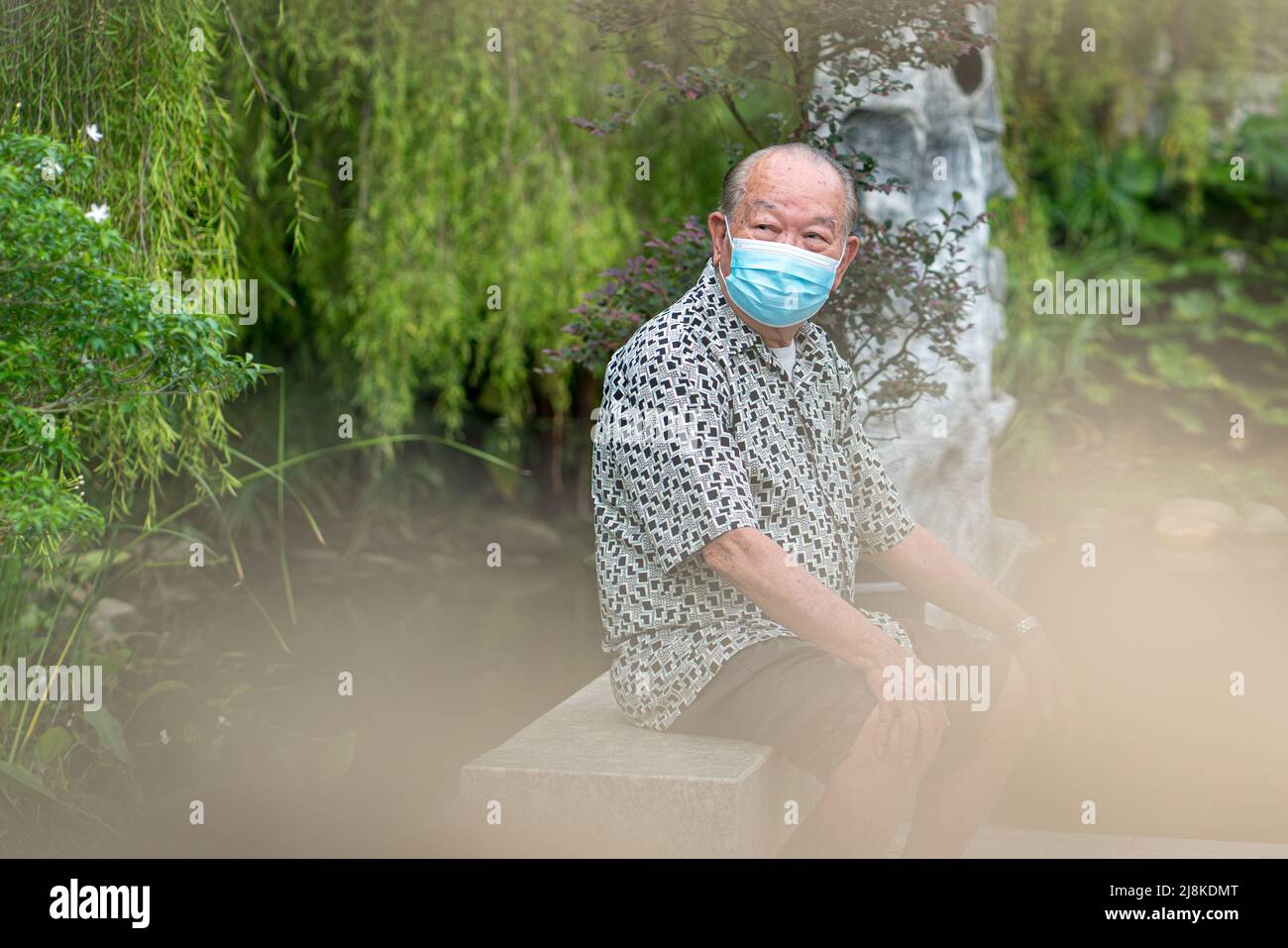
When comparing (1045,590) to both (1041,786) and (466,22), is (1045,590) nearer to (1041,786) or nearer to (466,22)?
(1041,786)

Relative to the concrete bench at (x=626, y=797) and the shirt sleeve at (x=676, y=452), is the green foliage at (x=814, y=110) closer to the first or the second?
the shirt sleeve at (x=676, y=452)

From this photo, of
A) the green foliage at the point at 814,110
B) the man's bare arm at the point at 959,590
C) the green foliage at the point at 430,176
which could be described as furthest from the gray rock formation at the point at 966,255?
the man's bare arm at the point at 959,590

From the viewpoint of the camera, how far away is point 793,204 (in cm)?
259

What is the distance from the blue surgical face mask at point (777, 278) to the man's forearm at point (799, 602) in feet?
1.43

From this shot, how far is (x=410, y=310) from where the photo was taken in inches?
232

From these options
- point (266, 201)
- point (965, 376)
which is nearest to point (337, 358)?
point (266, 201)

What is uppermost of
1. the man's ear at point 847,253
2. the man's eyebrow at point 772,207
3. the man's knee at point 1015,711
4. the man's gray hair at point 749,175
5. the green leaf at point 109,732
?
the man's gray hair at point 749,175

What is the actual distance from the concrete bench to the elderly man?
95mm

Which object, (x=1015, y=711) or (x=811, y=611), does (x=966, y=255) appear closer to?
(x=1015, y=711)

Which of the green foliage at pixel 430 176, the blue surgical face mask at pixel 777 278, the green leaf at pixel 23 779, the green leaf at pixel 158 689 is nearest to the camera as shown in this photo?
the blue surgical face mask at pixel 777 278

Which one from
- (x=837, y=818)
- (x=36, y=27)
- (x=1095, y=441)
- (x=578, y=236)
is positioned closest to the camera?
(x=837, y=818)

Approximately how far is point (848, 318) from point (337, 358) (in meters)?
3.58

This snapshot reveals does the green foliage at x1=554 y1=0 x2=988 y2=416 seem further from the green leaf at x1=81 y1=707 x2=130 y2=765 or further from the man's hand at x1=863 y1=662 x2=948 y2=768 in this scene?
the man's hand at x1=863 y1=662 x2=948 y2=768

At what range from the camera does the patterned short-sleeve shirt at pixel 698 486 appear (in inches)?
96.2
